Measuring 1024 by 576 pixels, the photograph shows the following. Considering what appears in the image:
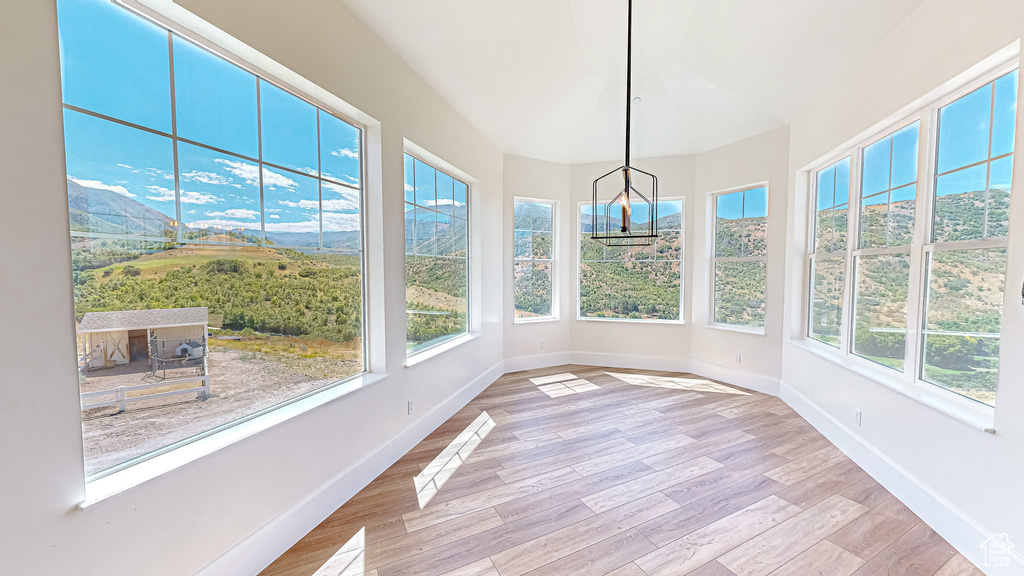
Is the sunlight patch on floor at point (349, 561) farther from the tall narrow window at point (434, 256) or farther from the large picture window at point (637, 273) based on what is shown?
the large picture window at point (637, 273)

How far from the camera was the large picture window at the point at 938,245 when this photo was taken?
194 centimetres

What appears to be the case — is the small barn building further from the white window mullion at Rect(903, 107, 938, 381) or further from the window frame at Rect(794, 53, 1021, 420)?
the white window mullion at Rect(903, 107, 938, 381)

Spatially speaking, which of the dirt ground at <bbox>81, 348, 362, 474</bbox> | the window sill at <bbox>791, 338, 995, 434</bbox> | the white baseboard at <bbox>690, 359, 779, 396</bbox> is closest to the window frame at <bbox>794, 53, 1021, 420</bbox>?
the window sill at <bbox>791, 338, 995, 434</bbox>

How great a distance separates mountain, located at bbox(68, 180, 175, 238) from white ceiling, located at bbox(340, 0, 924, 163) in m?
1.61

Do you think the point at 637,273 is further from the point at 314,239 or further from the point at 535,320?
the point at 314,239

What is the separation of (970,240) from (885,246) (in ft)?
2.21

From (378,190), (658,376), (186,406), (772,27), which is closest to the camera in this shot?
(186,406)

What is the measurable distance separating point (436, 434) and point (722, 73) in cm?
424

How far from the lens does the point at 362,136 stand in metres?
2.60

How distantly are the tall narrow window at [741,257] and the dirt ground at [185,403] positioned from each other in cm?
447

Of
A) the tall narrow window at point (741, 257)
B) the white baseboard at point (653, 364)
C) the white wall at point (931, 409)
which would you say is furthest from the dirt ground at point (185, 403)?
the tall narrow window at point (741, 257)

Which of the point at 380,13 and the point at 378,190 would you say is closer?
the point at 380,13

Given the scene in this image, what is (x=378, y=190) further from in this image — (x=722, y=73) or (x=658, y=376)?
(x=658, y=376)

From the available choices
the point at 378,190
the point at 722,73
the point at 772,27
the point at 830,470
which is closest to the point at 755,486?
the point at 830,470
